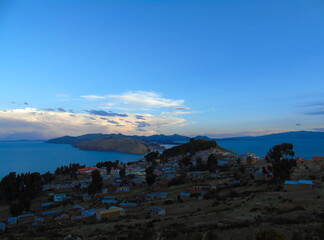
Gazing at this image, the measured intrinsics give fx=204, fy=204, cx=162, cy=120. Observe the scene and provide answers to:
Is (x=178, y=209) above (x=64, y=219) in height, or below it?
above

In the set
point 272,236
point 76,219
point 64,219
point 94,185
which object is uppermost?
point 272,236

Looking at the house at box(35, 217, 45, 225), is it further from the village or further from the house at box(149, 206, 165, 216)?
the house at box(149, 206, 165, 216)

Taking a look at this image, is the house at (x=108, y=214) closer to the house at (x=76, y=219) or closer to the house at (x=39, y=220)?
the house at (x=76, y=219)

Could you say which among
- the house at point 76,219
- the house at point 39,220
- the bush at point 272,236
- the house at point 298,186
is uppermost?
the bush at point 272,236

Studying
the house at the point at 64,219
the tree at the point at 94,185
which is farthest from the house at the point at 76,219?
the tree at the point at 94,185

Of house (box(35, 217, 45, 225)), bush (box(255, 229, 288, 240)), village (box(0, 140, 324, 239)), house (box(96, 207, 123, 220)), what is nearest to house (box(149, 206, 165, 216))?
village (box(0, 140, 324, 239))

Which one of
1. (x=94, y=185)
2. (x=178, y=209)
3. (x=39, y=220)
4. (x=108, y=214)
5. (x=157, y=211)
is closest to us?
(x=157, y=211)

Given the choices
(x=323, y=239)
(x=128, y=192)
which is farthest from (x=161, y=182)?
(x=323, y=239)

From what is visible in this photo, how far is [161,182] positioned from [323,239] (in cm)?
4549

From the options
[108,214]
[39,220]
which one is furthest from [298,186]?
[39,220]

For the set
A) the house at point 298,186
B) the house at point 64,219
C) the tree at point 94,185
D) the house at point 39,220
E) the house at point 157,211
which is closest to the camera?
the house at point 157,211

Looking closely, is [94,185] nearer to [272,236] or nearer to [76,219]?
[76,219]

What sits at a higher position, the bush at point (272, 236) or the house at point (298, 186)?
the bush at point (272, 236)

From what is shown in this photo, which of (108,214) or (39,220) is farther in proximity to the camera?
(39,220)
